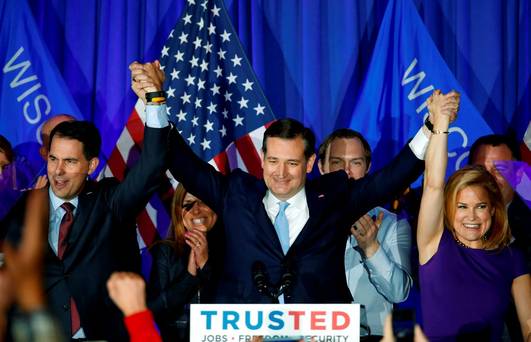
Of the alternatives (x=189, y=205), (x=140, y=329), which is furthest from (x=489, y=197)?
(x=140, y=329)

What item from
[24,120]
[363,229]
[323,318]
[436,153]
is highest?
[24,120]

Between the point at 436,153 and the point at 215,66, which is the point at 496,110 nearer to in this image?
the point at 215,66

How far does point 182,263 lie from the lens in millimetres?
3562

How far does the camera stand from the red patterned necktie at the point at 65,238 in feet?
9.36

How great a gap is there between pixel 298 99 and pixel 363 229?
1904mm

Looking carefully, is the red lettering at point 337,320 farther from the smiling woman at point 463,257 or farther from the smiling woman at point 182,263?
the smiling woman at point 182,263

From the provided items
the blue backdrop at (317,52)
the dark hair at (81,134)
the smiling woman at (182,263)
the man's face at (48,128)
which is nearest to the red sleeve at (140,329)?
the dark hair at (81,134)

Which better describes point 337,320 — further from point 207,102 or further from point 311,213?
point 207,102

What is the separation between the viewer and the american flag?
4582 millimetres

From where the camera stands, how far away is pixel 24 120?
4.71m

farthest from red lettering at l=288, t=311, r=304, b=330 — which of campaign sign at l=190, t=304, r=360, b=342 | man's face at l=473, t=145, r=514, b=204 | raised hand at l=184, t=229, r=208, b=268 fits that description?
man's face at l=473, t=145, r=514, b=204

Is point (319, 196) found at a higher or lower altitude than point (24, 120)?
lower

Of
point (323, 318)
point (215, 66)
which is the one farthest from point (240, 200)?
point (215, 66)

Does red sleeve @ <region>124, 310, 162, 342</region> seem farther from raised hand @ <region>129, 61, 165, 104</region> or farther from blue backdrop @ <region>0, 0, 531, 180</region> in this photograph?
blue backdrop @ <region>0, 0, 531, 180</region>
